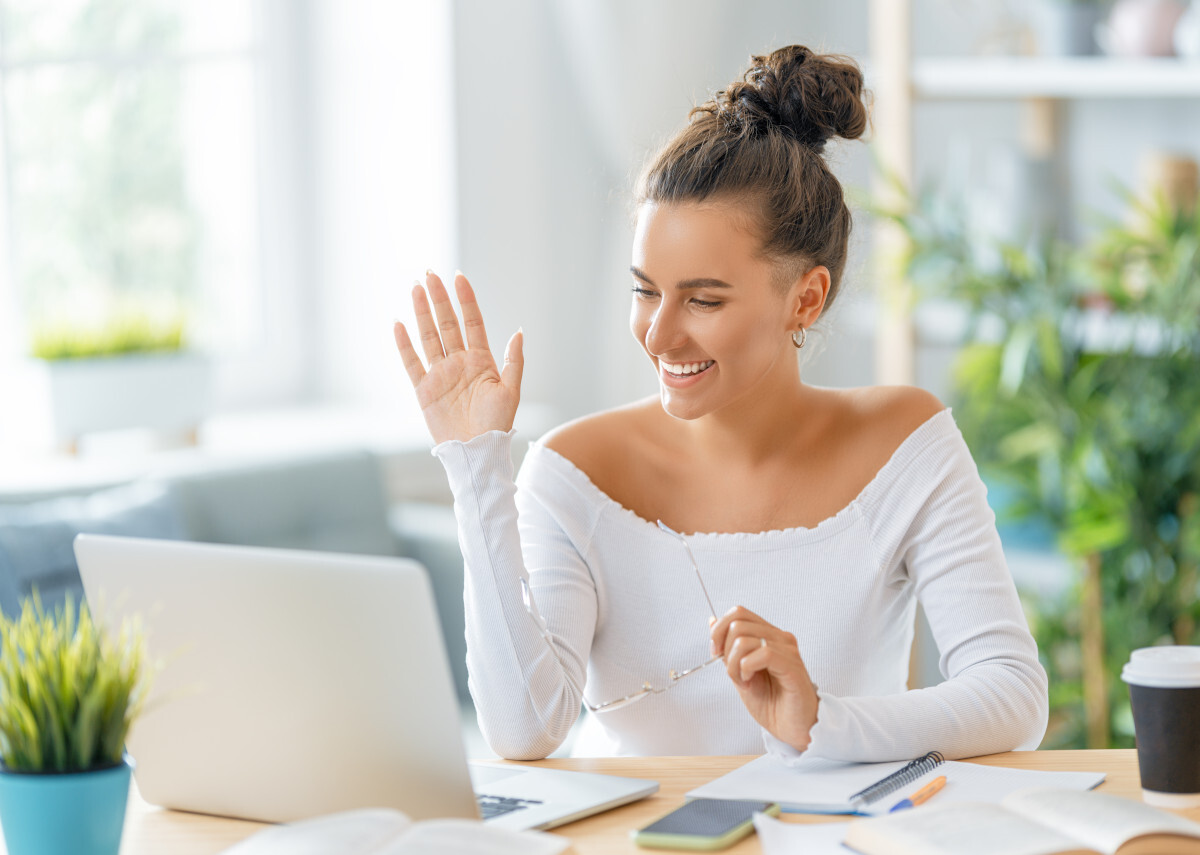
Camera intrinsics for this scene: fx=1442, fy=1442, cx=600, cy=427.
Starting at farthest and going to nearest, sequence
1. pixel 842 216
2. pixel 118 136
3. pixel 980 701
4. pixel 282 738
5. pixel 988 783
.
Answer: pixel 118 136, pixel 842 216, pixel 980 701, pixel 988 783, pixel 282 738

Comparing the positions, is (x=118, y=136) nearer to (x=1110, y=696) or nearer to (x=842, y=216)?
(x=842, y=216)

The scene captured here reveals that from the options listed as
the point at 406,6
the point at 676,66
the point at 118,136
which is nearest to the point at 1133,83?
the point at 676,66

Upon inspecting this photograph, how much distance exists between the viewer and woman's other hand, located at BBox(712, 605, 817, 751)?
120cm

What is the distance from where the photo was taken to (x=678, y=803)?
1137 millimetres

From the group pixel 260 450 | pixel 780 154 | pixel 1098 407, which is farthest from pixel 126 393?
pixel 1098 407

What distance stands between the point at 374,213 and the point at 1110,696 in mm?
1987

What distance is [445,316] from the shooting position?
1447 millimetres

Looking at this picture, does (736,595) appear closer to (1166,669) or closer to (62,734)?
(1166,669)

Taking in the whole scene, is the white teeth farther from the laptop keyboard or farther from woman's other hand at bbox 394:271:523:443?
the laptop keyboard

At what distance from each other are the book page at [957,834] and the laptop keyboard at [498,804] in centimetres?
26

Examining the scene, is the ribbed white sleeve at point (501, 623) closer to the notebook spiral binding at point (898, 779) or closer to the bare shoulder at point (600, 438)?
the bare shoulder at point (600, 438)

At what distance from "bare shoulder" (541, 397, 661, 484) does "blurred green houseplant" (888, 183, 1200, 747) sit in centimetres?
120

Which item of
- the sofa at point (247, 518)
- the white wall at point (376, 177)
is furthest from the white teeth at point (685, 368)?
the white wall at point (376, 177)

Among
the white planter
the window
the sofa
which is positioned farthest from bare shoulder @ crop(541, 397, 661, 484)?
the window
